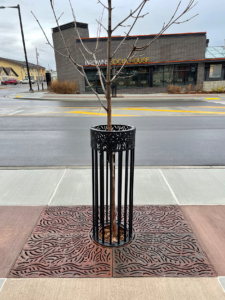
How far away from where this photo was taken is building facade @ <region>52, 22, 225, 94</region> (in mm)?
25391

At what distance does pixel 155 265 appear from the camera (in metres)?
2.51

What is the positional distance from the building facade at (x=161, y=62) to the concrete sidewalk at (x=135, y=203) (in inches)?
849

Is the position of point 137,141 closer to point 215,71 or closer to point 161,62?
point 161,62

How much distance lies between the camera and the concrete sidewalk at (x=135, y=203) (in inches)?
86.7

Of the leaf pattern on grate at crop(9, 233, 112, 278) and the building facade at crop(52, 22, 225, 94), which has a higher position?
the building facade at crop(52, 22, 225, 94)

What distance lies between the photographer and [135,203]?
3760mm

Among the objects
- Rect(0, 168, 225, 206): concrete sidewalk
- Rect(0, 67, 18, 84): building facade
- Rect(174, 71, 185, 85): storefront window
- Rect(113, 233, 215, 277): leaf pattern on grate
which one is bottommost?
Rect(113, 233, 215, 277): leaf pattern on grate

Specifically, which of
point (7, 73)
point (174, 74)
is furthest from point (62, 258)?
point (7, 73)

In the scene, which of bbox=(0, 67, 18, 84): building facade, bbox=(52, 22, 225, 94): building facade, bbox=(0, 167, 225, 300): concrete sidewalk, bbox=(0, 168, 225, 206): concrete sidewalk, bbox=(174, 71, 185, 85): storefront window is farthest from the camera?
bbox=(0, 67, 18, 84): building facade

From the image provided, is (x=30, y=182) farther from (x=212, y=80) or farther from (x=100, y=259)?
(x=212, y=80)

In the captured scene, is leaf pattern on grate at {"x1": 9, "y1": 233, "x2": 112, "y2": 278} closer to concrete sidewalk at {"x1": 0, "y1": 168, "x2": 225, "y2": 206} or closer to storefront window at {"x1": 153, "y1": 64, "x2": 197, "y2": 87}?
concrete sidewalk at {"x1": 0, "y1": 168, "x2": 225, "y2": 206}

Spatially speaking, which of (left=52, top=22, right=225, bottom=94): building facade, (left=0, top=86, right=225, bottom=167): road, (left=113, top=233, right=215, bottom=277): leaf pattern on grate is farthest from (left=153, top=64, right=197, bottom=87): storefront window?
A: (left=113, top=233, right=215, bottom=277): leaf pattern on grate
